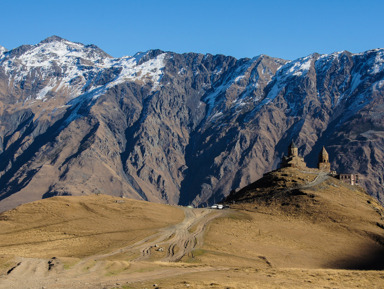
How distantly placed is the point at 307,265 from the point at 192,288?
35.6 meters

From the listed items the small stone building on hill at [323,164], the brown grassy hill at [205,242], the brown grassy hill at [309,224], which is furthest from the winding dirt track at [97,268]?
the small stone building on hill at [323,164]

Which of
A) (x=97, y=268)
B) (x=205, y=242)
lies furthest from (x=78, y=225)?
(x=97, y=268)

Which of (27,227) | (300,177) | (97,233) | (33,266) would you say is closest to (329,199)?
(300,177)

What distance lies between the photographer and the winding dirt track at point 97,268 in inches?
2133

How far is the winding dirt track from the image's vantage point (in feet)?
178

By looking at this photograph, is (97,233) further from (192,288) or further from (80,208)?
(192,288)

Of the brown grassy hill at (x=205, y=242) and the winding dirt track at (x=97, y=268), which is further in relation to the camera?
the brown grassy hill at (x=205, y=242)

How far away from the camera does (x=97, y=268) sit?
202ft

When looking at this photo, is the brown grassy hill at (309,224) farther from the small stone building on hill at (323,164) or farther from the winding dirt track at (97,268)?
the small stone building on hill at (323,164)

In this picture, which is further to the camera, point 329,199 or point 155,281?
point 329,199

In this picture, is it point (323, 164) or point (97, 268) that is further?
point (323, 164)

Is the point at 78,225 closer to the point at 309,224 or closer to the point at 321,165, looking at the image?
the point at 309,224

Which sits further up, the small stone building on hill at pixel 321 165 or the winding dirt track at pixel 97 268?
the small stone building on hill at pixel 321 165

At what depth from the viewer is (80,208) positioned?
104812 millimetres
